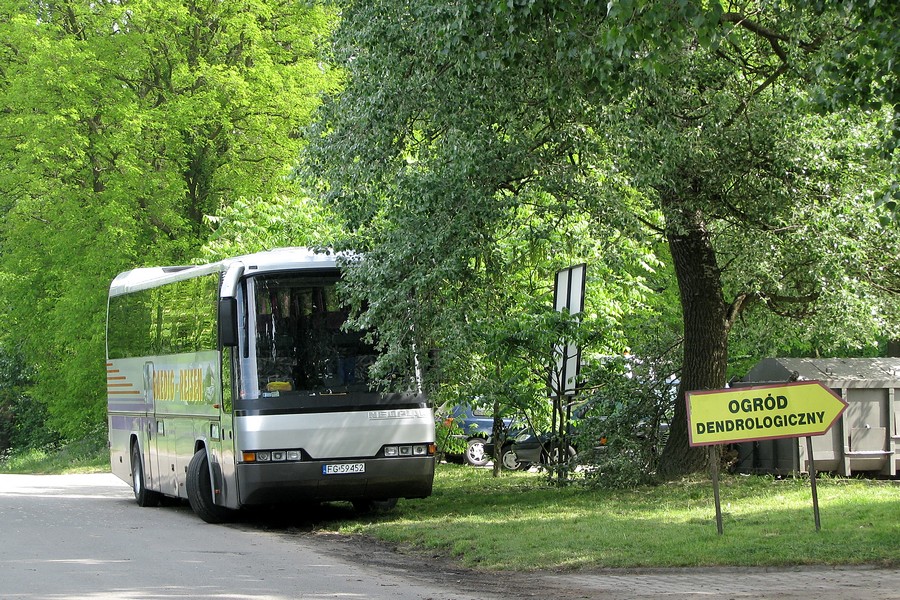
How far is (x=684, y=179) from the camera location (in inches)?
594

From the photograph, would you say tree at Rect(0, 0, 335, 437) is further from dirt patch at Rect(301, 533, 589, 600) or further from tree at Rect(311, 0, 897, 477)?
dirt patch at Rect(301, 533, 589, 600)

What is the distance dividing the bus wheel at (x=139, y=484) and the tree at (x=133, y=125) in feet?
36.2

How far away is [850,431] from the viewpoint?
17797 mm

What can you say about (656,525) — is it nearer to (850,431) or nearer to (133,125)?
(850,431)

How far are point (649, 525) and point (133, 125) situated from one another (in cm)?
2071

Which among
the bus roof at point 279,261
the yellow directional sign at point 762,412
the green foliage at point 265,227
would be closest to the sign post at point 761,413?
the yellow directional sign at point 762,412

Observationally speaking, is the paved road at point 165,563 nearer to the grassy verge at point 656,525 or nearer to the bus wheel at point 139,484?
the grassy verge at point 656,525

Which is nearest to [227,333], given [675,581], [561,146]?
[561,146]

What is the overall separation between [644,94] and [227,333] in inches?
224

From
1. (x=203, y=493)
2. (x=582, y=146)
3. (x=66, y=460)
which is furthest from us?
(x=66, y=460)

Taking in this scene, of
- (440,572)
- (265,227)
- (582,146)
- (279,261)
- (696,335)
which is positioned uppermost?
(265,227)

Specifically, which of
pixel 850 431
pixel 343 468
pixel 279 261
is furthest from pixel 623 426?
pixel 279 261

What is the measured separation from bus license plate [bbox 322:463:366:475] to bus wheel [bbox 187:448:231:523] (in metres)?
2.26

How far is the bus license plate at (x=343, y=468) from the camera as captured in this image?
50.5ft
